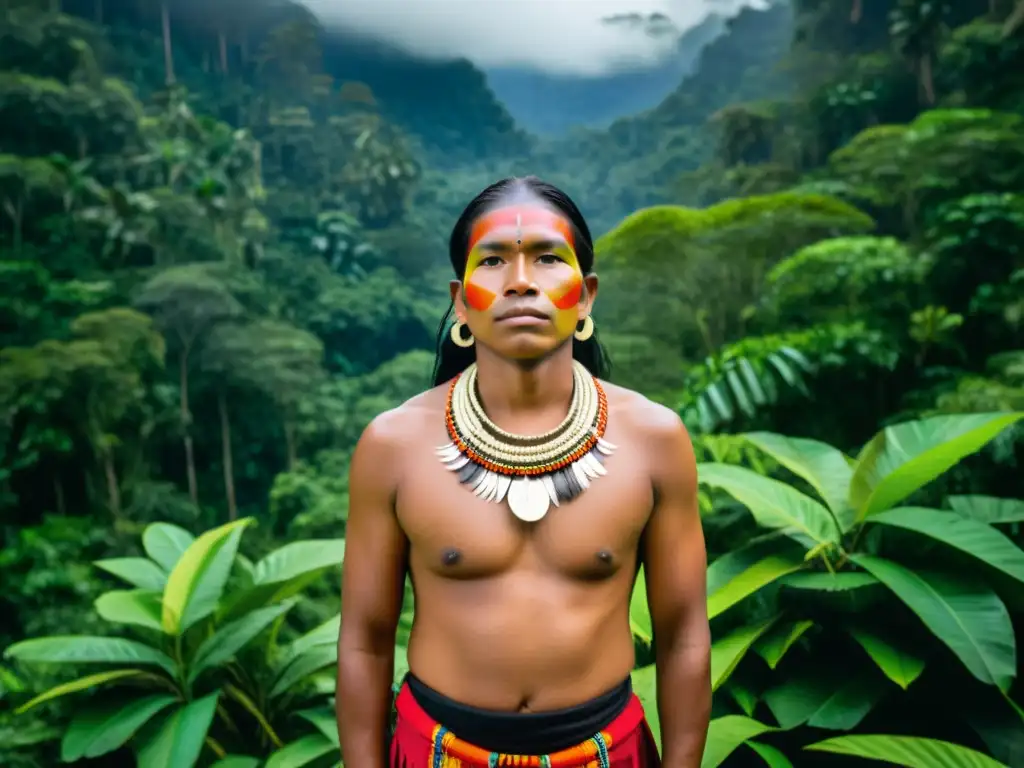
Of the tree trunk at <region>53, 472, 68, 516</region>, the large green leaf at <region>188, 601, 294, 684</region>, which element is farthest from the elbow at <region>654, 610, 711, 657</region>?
the tree trunk at <region>53, 472, 68, 516</region>

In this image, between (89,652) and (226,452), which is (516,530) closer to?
(89,652)

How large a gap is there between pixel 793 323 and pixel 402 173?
697cm

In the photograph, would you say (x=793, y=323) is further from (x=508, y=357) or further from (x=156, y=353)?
(x=156, y=353)

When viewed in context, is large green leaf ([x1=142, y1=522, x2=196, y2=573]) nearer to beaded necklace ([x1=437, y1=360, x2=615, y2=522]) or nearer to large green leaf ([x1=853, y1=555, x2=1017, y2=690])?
beaded necklace ([x1=437, y1=360, x2=615, y2=522])

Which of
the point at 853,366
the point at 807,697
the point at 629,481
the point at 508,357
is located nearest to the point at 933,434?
the point at 807,697

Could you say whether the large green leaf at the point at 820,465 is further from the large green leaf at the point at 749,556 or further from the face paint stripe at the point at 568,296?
the face paint stripe at the point at 568,296

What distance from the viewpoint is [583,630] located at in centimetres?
107

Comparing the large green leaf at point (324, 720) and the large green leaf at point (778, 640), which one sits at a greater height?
the large green leaf at point (778, 640)

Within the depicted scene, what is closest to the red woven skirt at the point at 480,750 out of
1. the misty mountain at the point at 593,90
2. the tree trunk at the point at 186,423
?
the tree trunk at the point at 186,423

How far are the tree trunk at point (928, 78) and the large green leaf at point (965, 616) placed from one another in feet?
28.1

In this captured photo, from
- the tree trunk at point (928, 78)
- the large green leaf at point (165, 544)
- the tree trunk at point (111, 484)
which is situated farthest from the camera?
the tree trunk at point (928, 78)

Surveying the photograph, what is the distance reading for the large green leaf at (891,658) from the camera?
5.60 ft

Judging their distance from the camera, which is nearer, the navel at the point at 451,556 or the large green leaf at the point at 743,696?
the navel at the point at 451,556

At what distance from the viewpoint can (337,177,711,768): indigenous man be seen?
1.07 m
